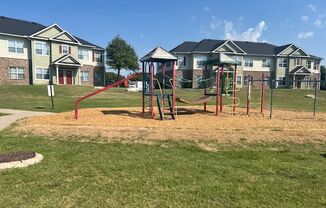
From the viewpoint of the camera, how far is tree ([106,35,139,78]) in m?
53.6

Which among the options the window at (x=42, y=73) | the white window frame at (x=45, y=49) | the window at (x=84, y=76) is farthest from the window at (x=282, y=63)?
the window at (x=42, y=73)

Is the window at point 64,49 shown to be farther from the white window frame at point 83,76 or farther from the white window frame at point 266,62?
the white window frame at point 266,62

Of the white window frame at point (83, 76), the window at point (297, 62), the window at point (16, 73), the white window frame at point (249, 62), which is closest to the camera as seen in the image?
the window at point (16, 73)

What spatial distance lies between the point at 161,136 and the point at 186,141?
89 cm

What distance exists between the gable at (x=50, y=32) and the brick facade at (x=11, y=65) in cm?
382

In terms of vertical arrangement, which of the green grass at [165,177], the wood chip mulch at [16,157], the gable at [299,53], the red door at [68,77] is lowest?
the green grass at [165,177]

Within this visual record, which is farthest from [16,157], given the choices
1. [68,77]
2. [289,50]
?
[289,50]

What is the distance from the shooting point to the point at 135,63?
5531 cm

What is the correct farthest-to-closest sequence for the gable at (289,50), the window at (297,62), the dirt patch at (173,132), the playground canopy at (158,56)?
the window at (297,62)
the gable at (289,50)
the playground canopy at (158,56)
the dirt patch at (173,132)

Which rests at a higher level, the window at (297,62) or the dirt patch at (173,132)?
the window at (297,62)

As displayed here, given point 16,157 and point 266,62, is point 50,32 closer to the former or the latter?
point 16,157

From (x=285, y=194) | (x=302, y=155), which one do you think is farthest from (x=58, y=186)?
(x=302, y=155)

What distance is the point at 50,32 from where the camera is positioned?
37.0 meters

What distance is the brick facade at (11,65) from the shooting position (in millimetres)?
33812
